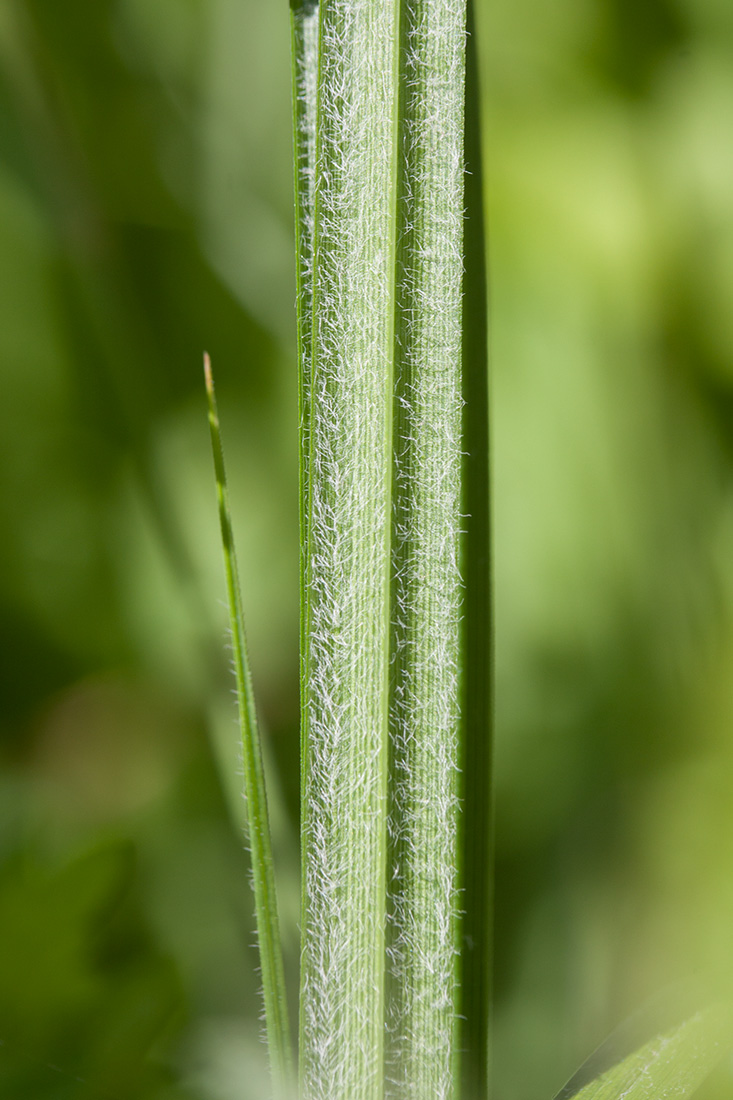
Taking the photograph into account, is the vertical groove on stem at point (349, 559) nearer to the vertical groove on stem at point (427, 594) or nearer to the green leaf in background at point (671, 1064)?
the vertical groove on stem at point (427, 594)

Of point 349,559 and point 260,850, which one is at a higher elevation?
point 349,559

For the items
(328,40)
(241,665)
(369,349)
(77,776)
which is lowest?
(77,776)

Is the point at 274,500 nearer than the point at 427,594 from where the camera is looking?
No

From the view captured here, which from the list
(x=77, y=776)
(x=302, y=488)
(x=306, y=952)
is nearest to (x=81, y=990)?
(x=77, y=776)

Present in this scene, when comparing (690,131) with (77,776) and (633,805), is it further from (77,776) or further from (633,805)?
(77,776)

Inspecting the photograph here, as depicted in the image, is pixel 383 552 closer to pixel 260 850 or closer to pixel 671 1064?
pixel 260 850

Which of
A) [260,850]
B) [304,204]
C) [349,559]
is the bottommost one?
[260,850]

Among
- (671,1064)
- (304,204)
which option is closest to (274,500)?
(304,204)
